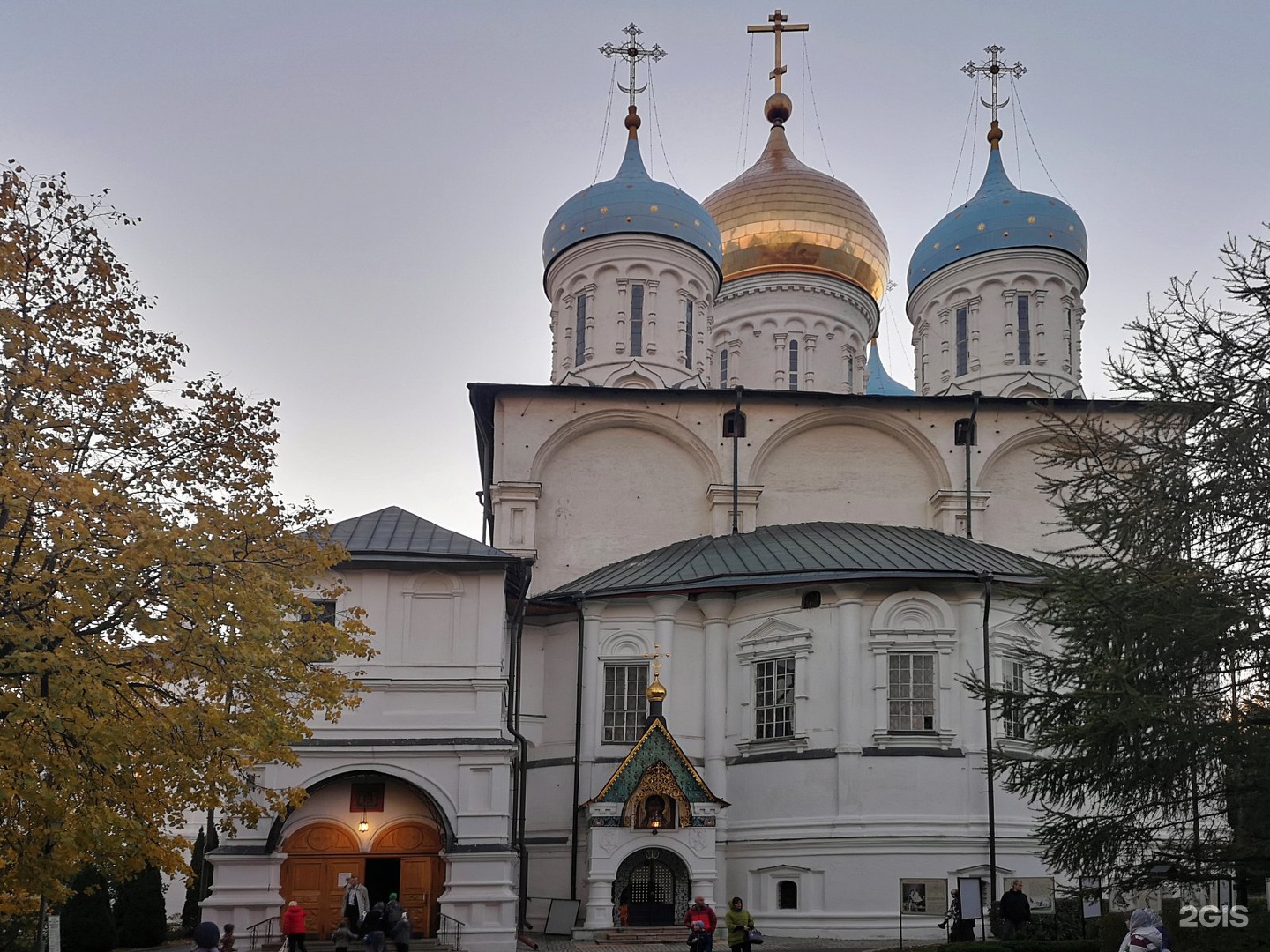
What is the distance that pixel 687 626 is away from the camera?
23344 mm

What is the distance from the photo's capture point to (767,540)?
82.2 ft

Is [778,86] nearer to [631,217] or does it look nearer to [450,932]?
[631,217]

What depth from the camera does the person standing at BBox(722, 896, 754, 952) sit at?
52.5ft

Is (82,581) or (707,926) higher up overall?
(82,581)

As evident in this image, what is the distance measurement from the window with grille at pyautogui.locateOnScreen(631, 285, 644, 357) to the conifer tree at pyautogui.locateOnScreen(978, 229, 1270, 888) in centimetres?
1548

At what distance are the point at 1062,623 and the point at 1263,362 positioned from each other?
3126mm

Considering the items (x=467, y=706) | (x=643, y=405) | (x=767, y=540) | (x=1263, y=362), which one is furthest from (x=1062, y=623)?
(x=643, y=405)

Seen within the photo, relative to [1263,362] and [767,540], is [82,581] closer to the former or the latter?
[1263,362]

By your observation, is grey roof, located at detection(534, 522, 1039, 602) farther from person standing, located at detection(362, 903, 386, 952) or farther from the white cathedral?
person standing, located at detection(362, 903, 386, 952)

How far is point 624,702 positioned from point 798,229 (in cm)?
1549

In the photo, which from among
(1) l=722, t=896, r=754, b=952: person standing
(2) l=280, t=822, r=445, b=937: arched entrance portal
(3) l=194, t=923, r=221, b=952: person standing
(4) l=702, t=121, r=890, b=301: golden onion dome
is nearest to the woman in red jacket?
(2) l=280, t=822, r=445, b=937: arched entrance portal

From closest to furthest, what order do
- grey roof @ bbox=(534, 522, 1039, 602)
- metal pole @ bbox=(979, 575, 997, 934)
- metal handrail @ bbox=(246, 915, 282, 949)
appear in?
metal handrail @ bbox=(246, 915, 282, 949), metal pole @ bbox=(979, 575, 997, 934), grey roof @ bbox=(534, 522, 1039, 602)

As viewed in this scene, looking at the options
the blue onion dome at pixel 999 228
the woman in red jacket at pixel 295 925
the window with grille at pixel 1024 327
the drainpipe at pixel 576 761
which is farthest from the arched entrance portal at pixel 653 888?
the blue onion dome at pixel 999 228

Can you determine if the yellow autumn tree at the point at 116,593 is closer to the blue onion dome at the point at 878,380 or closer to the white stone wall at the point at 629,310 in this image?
the white stone wall at the point at 629,310
